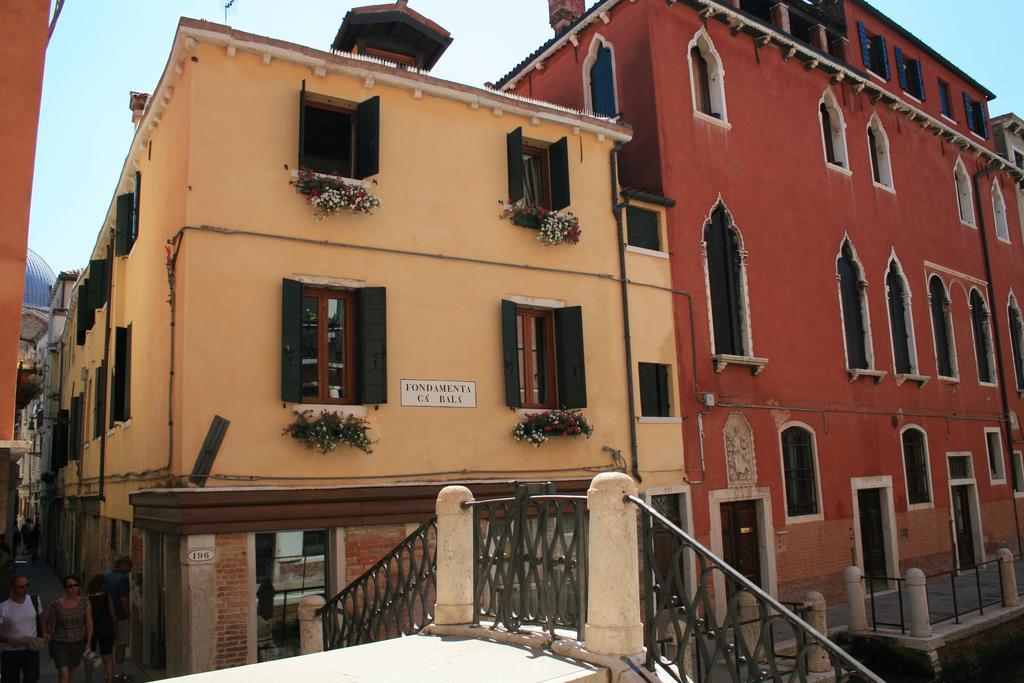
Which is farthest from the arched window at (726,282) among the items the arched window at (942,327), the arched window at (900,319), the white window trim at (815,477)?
the arched window at (942,327)

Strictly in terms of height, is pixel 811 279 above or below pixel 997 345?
above

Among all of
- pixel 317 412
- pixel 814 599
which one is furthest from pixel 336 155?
pixel 814 599

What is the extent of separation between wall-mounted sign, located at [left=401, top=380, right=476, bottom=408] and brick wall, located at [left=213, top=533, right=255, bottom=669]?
2.63 m

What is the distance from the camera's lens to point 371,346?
10.5 meters

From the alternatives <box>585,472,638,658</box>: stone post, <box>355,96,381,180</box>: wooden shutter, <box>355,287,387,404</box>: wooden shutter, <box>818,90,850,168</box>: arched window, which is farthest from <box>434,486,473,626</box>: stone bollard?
<box>818,90,850,168</box>: arched window

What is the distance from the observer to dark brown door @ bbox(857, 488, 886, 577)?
54.5 ft

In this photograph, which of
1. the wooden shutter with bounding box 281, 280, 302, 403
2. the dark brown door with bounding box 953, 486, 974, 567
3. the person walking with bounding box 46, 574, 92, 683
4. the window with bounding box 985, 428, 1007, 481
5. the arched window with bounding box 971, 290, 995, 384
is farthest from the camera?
the arched window with bounding box 971, 290, 995, 384

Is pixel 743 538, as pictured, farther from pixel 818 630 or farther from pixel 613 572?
pixel 613 572

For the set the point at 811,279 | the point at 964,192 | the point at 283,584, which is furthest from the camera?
the point at 964,192

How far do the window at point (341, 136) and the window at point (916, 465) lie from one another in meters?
13.0

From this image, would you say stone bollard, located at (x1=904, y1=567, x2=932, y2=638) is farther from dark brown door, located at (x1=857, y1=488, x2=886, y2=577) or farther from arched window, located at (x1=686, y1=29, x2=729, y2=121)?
arched window, located at (x1=686, y1=29, x2=729, y2=121)

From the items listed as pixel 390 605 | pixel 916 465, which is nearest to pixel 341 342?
pixel 390 605

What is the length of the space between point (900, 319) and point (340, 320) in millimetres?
13570

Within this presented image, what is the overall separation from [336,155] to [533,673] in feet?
25.8
